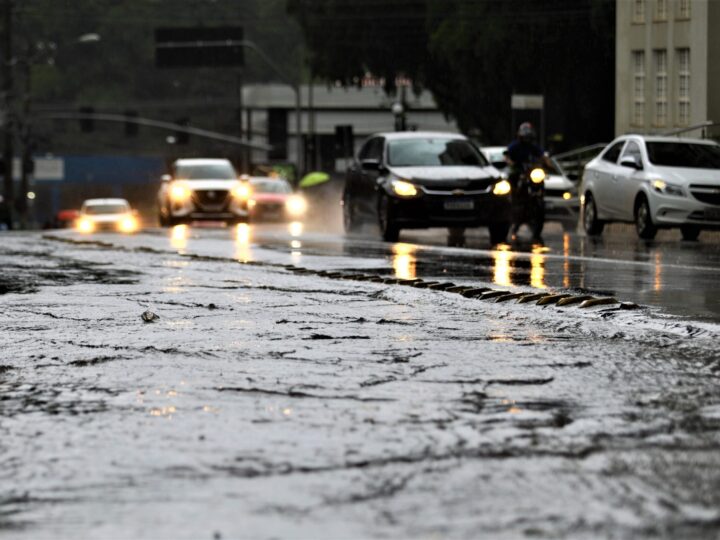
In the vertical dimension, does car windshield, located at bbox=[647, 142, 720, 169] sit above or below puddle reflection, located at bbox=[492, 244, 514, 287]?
above

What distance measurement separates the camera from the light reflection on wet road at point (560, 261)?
558 inches

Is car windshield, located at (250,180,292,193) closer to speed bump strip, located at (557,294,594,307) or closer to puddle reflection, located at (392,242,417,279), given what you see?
puddle reflection, located at (392,242,417,279)

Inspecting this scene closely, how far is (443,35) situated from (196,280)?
48.5 meters

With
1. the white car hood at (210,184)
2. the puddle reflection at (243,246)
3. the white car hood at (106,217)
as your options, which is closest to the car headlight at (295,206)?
the white car hood at (106,217)

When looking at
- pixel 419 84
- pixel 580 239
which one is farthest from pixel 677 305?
pixel 419 84

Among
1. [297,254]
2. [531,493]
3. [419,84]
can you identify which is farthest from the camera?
[419,84]

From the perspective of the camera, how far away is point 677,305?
12.5m

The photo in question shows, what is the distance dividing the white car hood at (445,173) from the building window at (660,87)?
30.6 m

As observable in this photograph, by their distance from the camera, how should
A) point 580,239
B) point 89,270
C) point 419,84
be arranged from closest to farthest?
A: point 89,270, point 580,239, point 419,84

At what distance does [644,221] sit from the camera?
86.1 feet

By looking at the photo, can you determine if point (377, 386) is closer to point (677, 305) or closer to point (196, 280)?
point (677, 305)

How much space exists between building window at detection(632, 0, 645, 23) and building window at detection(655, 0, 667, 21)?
1.06 m

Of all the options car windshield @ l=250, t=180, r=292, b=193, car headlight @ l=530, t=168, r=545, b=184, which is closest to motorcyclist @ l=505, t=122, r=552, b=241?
car headlight @ l=530, t=168, r=545, b=184

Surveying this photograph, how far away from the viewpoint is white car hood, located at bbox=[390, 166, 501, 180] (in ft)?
81.9
